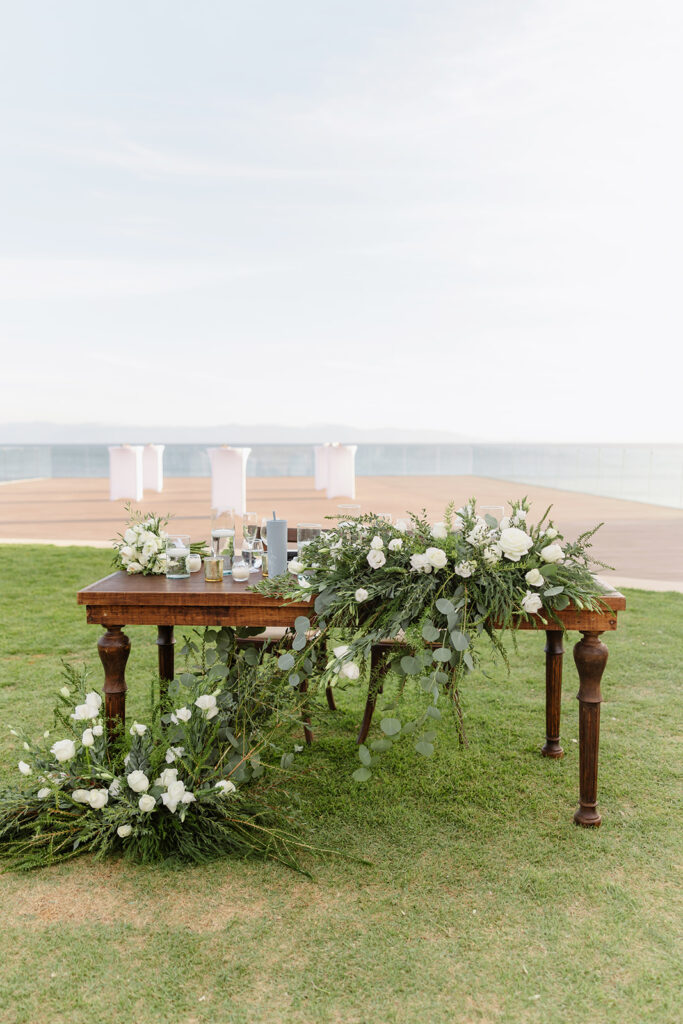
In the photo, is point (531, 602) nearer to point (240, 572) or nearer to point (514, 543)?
point (514, 543)

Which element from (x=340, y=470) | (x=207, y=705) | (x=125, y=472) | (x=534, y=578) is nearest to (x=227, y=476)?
(x=125, y=472)

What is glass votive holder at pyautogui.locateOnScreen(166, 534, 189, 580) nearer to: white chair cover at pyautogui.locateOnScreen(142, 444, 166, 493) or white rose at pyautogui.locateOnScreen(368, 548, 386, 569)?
white rose at pyautogui.locateOnScreen(368, 548, 386, 569)

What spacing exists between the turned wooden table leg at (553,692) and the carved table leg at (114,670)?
1.45 metres

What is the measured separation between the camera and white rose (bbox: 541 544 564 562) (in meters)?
2.07

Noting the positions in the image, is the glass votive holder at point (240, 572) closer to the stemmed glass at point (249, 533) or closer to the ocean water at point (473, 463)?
the stemmed glass at point (249, 533)

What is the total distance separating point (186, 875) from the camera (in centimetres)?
205

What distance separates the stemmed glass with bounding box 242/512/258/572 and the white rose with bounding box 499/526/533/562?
0.84m

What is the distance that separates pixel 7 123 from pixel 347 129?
7712mm

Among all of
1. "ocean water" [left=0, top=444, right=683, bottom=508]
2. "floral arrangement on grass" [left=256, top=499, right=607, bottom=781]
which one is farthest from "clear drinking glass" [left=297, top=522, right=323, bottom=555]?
"ocean water" [left=0, top=444, right=683, bottom=508]

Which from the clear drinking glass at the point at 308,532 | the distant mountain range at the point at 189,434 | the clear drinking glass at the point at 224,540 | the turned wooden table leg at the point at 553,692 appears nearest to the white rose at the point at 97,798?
the clear drinking glass at the point at 224,540

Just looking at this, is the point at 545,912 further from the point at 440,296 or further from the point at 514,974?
the point at 440,296

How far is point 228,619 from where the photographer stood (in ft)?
7.29

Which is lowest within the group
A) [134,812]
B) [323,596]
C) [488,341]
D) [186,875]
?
[186,875]

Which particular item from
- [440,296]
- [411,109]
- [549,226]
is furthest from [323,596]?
[440,296]
